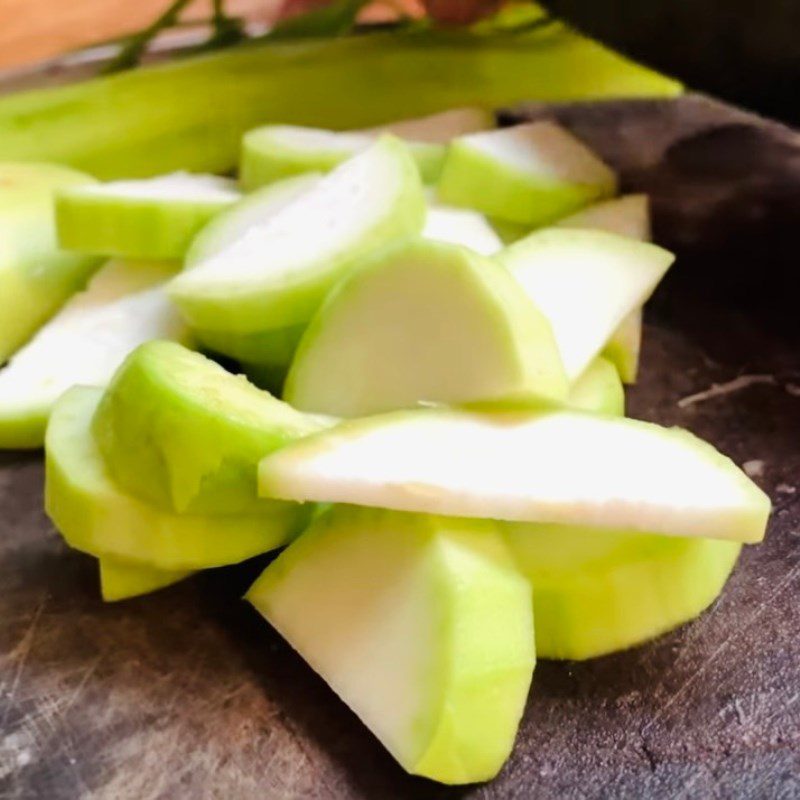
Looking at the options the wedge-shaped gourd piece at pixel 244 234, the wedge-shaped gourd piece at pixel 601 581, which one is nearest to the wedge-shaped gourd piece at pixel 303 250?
the wedge-shaped gourd piece at pixel 244 234

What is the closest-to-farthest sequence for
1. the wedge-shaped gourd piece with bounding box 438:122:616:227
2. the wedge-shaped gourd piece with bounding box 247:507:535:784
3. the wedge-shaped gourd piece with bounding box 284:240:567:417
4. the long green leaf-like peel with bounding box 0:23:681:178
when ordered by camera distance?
the wedge-shaped gourd piece with bounding box 247:507:535:784, the wedge-shaped gourd piece with bounding box 284:240:567:417, the wedge-shaped gourd piece with bounding box 438:122:616:227, the long green leaf-like peel with bounding box 0:23:681:178

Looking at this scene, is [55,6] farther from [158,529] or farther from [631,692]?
[631,692]

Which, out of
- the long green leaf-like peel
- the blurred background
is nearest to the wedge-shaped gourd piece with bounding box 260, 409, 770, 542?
the blurred background

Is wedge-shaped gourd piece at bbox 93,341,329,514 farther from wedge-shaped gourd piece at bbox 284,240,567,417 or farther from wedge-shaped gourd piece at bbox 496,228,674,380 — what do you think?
wedge-shaped gourd piece at bbox 496,228,674,380

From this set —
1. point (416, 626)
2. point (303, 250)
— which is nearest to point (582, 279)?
point (303, 250)

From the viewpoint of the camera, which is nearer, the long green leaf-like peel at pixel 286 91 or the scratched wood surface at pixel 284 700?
the scratched wood surface at pixel 284 700

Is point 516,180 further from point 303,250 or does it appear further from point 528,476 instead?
point 528,476

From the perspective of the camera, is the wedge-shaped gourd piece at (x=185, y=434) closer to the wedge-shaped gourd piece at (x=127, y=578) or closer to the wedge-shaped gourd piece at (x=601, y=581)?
the wedge-shaped gourd piece at (x=127, y=578)

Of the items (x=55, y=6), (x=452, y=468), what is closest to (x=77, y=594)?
(x=452, y=468)
